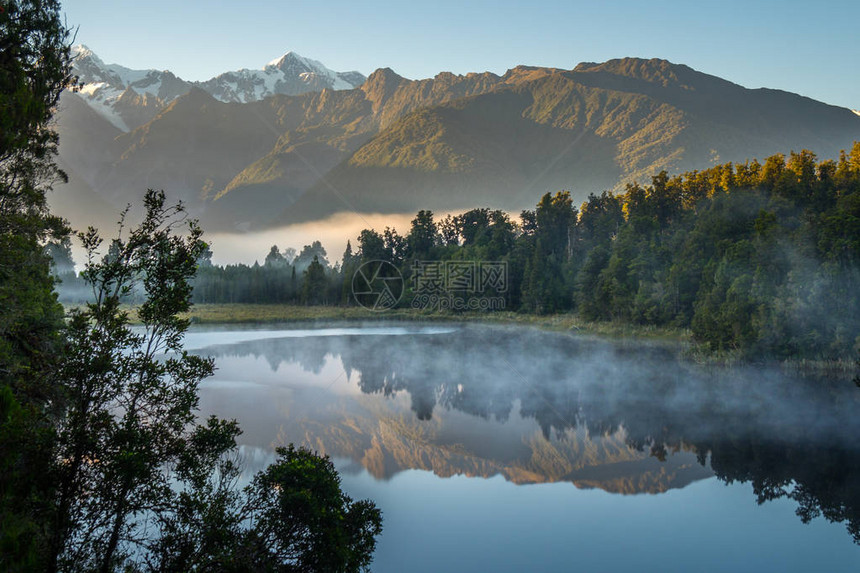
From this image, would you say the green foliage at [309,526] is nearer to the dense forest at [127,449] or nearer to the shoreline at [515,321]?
the dense forest at [127,449]

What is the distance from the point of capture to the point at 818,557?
660 inches

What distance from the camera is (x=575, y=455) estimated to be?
26.9 m

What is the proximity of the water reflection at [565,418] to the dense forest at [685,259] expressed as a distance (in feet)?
18.7

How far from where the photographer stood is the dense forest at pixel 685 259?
4562cm

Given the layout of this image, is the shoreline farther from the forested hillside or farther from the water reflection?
the water reflection

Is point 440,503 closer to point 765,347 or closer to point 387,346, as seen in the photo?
point 765,347

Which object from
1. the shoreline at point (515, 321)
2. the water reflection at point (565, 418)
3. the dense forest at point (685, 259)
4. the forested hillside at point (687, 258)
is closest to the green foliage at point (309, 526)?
the dense forest at point (685, 259)

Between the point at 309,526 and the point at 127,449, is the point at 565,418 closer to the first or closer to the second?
the point at 309,526

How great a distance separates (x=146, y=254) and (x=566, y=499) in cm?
1755

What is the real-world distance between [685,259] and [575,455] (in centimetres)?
4824

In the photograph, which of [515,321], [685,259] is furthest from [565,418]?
[515,321]

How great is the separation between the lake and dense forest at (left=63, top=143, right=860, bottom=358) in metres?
5.67

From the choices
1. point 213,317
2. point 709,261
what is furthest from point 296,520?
point 213,317

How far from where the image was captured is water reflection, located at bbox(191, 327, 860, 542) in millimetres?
24234
